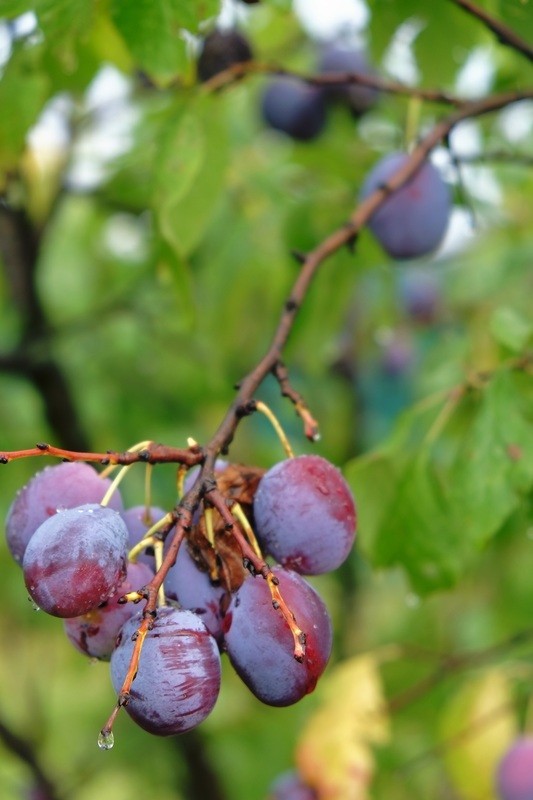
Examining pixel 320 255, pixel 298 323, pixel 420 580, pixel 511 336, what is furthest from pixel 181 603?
pixel 298 323

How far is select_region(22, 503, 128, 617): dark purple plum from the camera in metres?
0.77

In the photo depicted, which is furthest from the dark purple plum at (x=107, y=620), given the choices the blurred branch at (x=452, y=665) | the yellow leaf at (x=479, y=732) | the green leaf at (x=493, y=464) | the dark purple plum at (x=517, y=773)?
the yellow leaf at (x=479, y=732)

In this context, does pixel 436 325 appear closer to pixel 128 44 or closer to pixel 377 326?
pixel 377 326

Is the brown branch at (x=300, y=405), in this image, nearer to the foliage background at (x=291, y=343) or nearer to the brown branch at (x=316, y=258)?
the brown branch at (x=316, y=258)

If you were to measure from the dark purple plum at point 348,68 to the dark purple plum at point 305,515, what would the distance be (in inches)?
64.7

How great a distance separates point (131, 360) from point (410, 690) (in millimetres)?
1148

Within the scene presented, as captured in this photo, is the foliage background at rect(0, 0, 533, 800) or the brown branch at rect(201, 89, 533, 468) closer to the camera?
the brown branch at rect(201, 89, 533, 468)

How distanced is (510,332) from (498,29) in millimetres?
403

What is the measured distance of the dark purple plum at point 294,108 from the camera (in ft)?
7.77

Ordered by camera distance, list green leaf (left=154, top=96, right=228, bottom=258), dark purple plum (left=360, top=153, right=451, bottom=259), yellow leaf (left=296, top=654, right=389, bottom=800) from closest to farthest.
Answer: green leaf (left=154, top=96, right=228, bottom=258) → dark purple plum (left=360, top=153, right=451, bottom=259) → yellow leaf (left=296, top=654, right=389, bottom=800)

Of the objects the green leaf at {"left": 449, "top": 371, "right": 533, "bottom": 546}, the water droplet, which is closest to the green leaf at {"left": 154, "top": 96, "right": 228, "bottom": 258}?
the green leaf at {"left": 449, "top": 371, "right": 533, "bottom": 546}

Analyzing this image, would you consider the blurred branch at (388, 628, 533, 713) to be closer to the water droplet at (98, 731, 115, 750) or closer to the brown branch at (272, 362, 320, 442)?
the brown branch at (272, 362, 320, 442)

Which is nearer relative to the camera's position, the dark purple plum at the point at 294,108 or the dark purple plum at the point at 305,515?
the dark purple plum at the point at 305,515

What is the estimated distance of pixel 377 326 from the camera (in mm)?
2729
